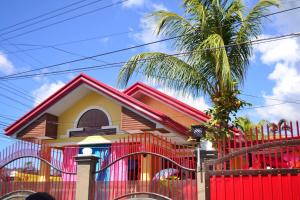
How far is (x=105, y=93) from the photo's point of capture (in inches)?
512

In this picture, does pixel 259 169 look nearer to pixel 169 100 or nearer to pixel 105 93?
pixel 105 93

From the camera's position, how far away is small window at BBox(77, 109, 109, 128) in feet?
44.9

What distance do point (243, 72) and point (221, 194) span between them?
13.9 feet

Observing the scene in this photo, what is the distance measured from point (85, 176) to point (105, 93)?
4.47 meters

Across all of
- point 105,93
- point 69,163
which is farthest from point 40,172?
point 105,93

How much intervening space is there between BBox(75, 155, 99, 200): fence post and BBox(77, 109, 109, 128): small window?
4517mm

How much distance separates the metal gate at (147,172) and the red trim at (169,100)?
5451 millimetres

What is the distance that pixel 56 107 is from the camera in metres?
14.1

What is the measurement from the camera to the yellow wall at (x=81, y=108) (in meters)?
13.7

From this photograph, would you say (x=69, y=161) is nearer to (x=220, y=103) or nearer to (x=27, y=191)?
(x=27, y=191)

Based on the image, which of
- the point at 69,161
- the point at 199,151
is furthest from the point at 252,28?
the point at 69,161

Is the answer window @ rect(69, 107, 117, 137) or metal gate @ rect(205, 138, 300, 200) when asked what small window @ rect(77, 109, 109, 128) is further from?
metal gate @ rect(205, 138, 300, 200)

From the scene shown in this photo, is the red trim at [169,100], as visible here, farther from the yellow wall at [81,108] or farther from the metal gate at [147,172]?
the metal gate at [147,172]

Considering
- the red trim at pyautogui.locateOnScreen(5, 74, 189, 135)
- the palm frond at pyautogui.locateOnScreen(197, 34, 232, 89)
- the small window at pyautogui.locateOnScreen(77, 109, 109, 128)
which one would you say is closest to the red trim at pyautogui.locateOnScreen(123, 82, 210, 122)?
the red trim at pyautogui.locateOnScreen(5, 74, 189, 135)
